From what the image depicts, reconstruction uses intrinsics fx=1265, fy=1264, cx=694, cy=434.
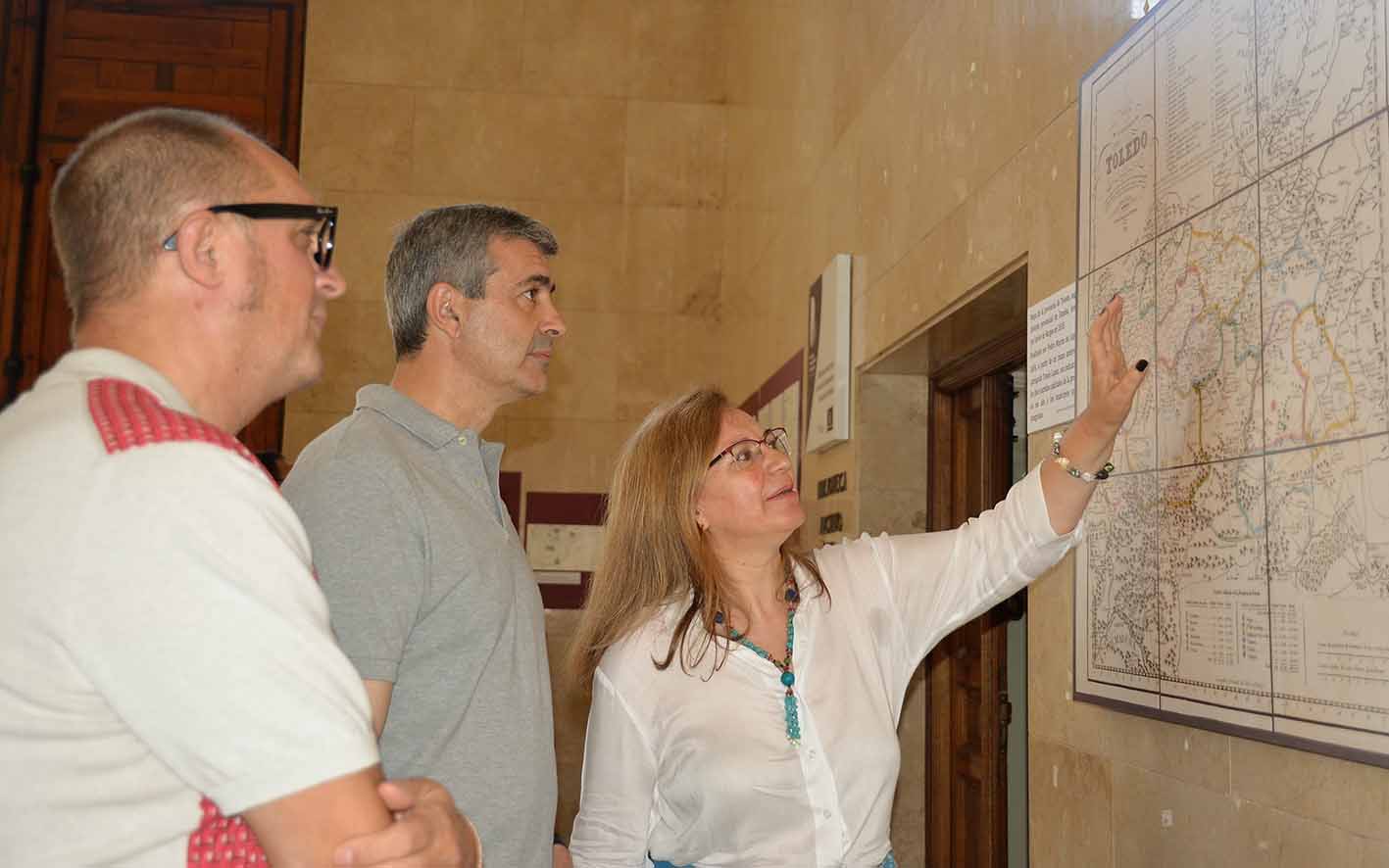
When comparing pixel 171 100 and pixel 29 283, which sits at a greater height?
pixel 171 100

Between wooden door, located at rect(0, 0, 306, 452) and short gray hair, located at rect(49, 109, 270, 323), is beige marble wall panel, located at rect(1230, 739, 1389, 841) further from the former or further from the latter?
wooden door, located at rect(0, 0, 306, 452)

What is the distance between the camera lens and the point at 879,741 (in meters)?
2.20

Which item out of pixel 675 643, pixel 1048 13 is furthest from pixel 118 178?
pixel 1048 13

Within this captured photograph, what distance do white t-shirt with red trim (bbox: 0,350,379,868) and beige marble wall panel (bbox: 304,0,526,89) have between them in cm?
667

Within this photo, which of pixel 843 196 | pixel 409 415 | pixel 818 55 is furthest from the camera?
pixel 818 55

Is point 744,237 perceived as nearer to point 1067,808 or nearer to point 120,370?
point 1067,808

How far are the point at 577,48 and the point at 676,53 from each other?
0.58 metres

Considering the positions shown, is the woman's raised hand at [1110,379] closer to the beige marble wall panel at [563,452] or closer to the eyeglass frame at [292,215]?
the eyeglass frame at [292,215]

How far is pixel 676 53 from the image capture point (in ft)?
24.3

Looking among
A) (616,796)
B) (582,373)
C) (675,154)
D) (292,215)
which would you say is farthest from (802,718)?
(675,154)

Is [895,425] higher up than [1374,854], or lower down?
higher up

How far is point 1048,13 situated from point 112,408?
2.44m

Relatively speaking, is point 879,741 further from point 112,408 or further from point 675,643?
point 112,408

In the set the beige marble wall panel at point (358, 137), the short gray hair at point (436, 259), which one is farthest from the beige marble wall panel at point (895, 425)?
the beige marble wall panel at point (358, 137)
